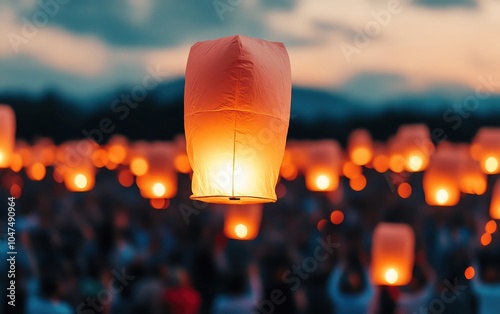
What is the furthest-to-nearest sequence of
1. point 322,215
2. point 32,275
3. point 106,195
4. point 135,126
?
point 135,126 < point 106,195 < point 322,215 < point 32,275

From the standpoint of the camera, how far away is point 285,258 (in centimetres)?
694

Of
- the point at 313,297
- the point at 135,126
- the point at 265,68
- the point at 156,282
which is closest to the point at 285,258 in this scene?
the point at 313,297

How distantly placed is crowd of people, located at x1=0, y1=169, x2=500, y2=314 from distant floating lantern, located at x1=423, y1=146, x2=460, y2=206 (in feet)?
0.93

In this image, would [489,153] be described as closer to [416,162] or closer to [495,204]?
[495,204]

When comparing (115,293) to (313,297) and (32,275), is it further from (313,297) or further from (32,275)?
(313,297)

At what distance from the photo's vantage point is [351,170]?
1246cm

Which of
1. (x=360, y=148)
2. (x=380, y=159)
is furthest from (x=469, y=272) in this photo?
(x=360, y=148)

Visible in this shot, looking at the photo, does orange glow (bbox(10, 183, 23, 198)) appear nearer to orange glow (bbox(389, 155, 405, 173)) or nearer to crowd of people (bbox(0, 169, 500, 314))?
crowd of people (bbox(0, 169, 500, 314))

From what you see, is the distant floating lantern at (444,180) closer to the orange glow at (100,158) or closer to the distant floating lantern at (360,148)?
the distant floating lantern at (360,148)

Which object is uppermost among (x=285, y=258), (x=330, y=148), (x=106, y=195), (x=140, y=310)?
(x=330, y=148)

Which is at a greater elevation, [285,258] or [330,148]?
[330,148]

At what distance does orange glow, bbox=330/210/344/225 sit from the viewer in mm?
8594

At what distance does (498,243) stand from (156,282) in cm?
297

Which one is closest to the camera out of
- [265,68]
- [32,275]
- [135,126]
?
[265,68]
